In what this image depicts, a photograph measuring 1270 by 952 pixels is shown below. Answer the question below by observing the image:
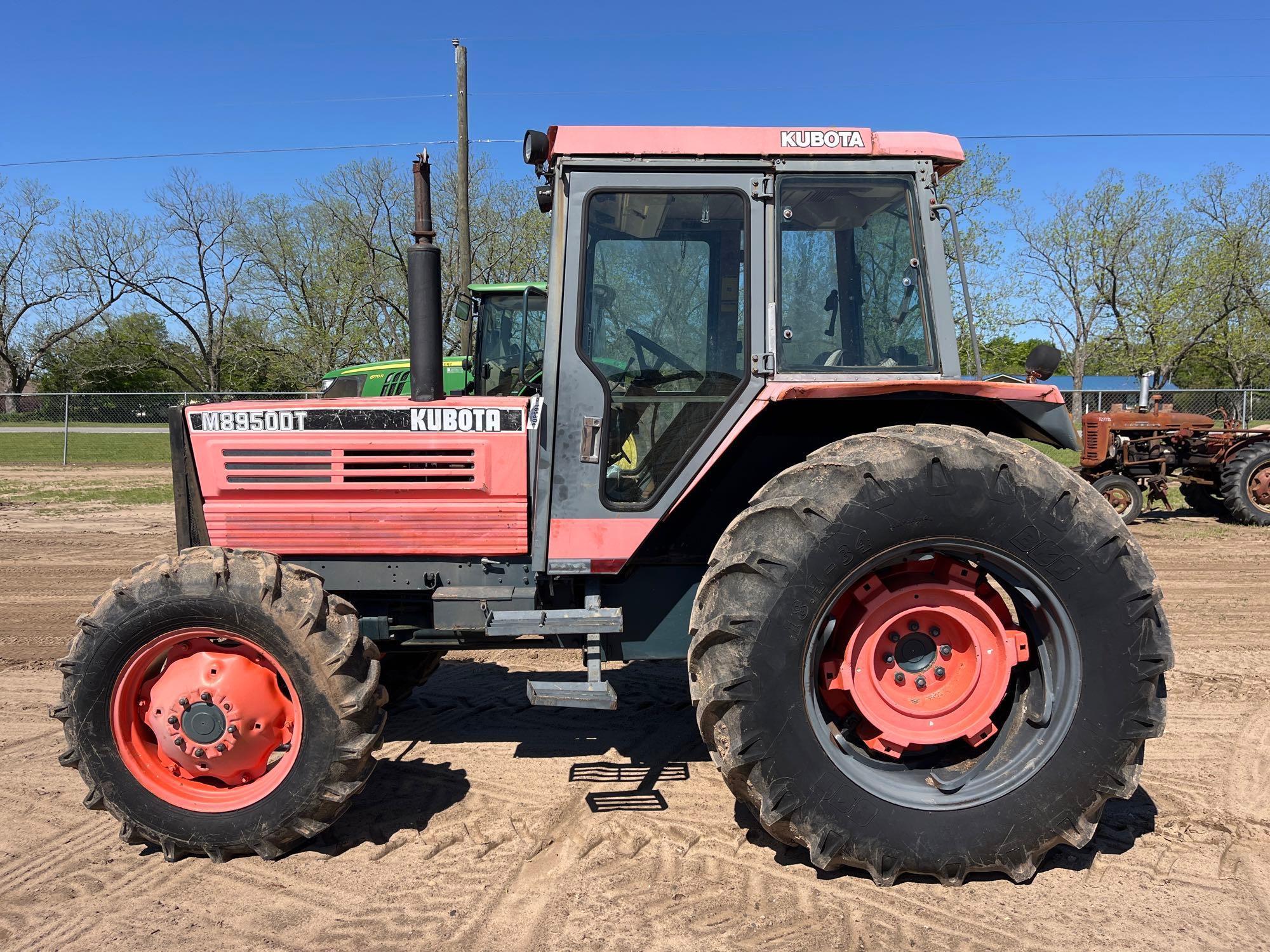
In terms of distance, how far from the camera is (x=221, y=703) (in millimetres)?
2992

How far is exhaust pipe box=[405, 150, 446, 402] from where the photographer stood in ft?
10.5

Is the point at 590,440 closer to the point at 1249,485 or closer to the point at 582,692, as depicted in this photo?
the point at 582,692

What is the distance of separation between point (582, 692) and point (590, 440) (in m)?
0.90

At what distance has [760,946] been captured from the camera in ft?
8.42

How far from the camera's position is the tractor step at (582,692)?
305cm

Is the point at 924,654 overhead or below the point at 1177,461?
below

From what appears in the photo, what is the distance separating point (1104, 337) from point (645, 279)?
102ft

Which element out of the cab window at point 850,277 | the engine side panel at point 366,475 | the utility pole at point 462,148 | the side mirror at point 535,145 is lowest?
the engine side panel at point 366,475

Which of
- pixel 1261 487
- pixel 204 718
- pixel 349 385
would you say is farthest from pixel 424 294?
pixel 1261 487

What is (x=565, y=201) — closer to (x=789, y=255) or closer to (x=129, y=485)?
(x=789, y=255)

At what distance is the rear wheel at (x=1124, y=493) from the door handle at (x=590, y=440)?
9577 millimetres

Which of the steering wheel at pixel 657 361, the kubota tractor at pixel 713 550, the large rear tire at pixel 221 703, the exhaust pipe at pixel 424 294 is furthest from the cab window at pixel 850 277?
the large rear tire at pixel 221 703

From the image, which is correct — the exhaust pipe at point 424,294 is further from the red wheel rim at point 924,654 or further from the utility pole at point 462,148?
the utility pole at point 462,148

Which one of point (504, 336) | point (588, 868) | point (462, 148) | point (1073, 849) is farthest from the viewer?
point (462, 148)
